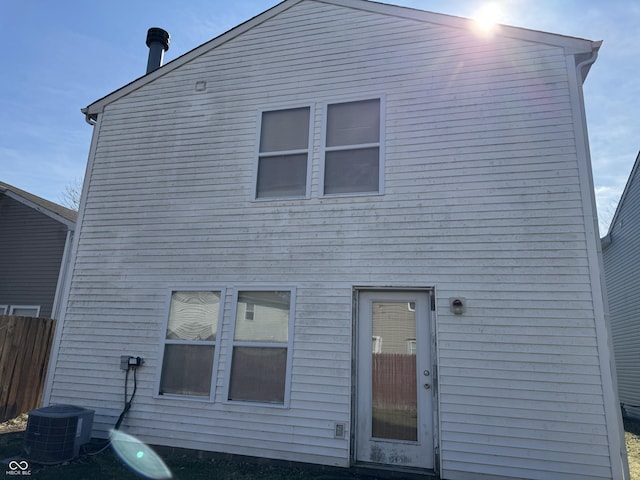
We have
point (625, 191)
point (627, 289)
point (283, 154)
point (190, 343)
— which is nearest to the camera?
point (190, 343)

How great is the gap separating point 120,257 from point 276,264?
251 centimetres

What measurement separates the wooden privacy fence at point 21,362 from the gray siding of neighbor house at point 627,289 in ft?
43.2

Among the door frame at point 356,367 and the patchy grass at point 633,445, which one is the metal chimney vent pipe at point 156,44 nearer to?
the door frame at point 356,367

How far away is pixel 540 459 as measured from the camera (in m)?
4.27

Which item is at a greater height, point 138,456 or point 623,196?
point 623,196

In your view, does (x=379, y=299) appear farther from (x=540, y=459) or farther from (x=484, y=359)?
(x=540, y=459)

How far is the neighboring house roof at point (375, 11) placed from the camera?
207 inches

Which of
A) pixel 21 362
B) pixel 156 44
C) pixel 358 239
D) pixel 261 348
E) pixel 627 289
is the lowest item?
pixel 21 362

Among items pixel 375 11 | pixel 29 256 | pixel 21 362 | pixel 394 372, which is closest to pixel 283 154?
pixel 375 11

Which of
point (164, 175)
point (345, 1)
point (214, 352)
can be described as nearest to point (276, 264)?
point (214, 352)

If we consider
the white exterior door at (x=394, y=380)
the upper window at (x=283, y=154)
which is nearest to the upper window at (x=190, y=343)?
the upper window at (x=283, y=154)

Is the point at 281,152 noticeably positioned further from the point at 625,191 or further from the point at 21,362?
the point at 625,191

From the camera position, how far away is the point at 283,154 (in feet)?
19.7

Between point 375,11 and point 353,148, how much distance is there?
2.18 m
